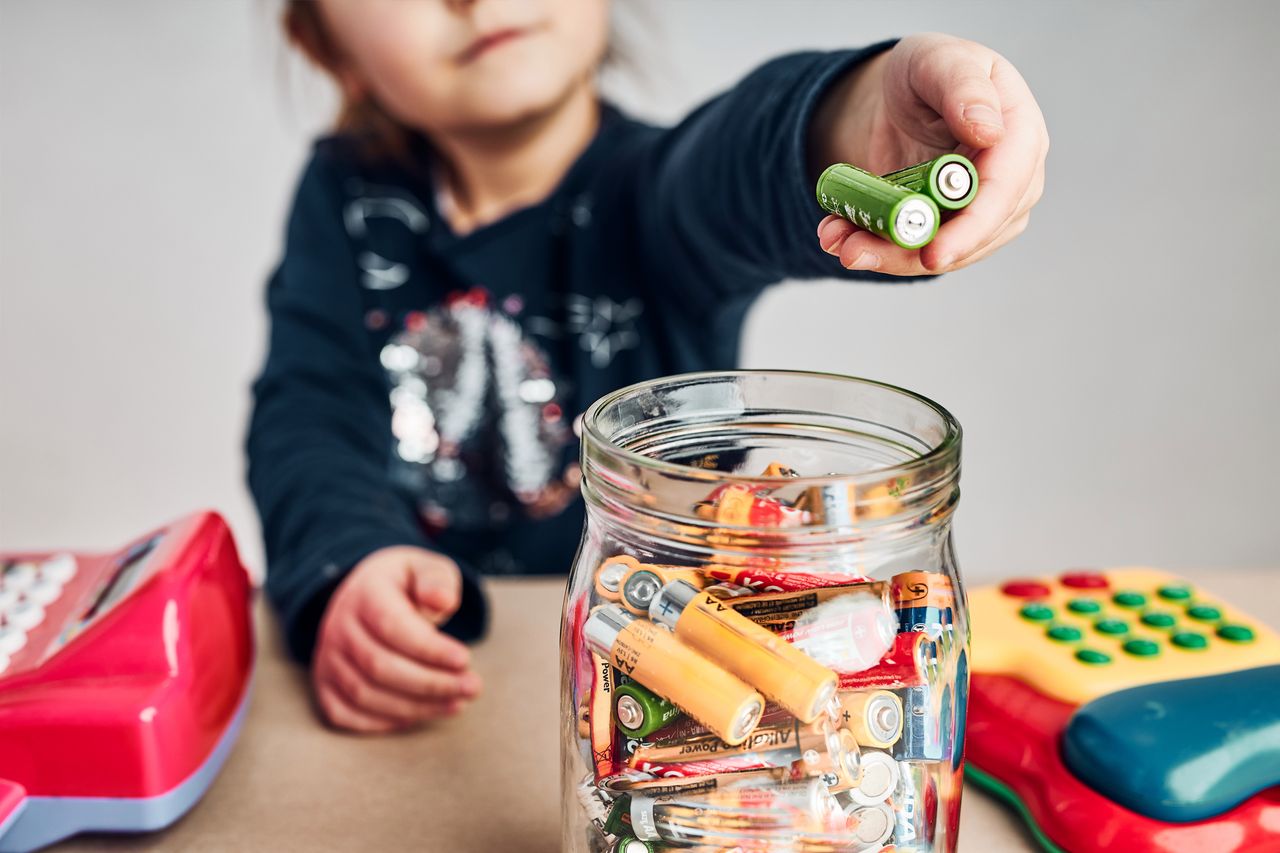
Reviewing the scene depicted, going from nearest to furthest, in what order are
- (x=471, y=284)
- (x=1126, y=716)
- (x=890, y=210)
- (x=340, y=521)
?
(x=890, y=210) < (x=1126, y=716) < (x=340, y=521) < (x=471, y=284)

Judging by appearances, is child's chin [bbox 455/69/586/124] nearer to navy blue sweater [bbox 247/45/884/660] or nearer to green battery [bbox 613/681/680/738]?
navy blue sweater [bbox 247/45/884/660]

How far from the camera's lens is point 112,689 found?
46 cm

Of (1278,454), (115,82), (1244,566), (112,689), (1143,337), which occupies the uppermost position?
(112,689)

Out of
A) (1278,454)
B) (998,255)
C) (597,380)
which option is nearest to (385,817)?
(597,380)

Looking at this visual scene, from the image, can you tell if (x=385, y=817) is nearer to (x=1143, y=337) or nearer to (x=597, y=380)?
(x=597, y=380)

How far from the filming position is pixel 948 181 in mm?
336

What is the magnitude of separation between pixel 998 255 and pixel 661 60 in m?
0.51

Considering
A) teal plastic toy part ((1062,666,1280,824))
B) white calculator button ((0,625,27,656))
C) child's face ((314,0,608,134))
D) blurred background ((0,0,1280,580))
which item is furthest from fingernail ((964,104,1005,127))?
blurred background ((0,0,1280,580))

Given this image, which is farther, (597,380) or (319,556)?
(597,380)

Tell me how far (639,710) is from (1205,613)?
31 centimetres

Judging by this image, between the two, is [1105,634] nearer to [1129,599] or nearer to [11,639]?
[1129,599]

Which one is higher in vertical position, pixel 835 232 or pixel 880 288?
pixel 835 232

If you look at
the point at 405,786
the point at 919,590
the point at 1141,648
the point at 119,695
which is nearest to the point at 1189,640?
the point at 1141,648

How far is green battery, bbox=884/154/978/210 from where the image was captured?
33 centimetres
